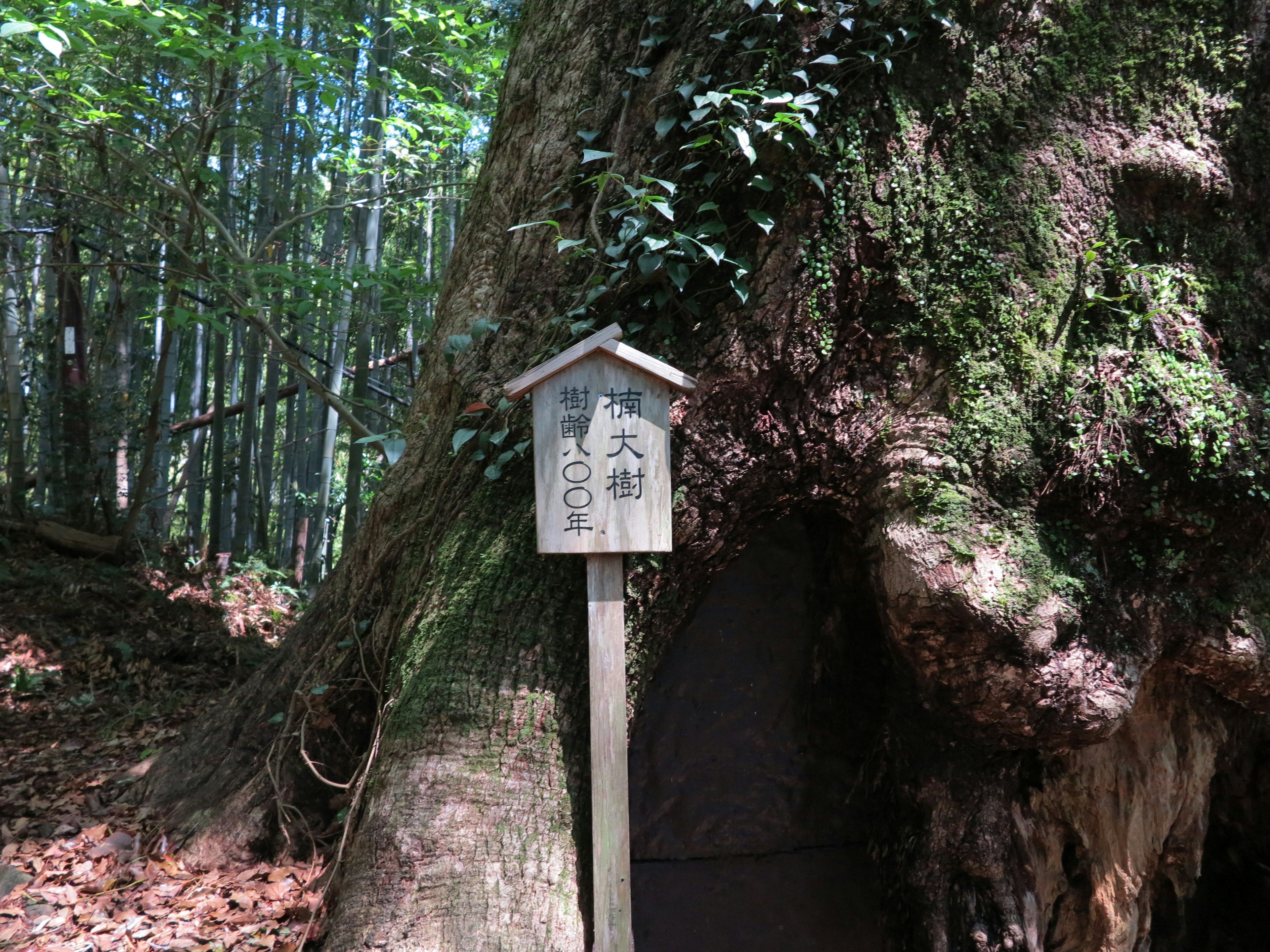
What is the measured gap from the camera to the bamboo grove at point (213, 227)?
496cm

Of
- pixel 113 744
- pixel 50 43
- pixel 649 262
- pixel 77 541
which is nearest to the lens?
pixel 649 262

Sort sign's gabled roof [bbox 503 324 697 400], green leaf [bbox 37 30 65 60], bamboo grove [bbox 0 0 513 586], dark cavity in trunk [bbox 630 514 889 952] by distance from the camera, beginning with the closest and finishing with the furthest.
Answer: sign's gabled roof [bbox 503 324 697 400]
green leaf [bbox 37 30 65 60]
dark cavity in trunk [bbox 630 514 889 952]
bamboo grove [bbox 0 0 513 586]

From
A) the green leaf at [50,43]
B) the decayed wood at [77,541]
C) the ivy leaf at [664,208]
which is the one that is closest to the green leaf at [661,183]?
the ivy leaf at [664,208]

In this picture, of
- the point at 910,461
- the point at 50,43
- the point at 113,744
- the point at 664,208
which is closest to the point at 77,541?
the point at 113,744

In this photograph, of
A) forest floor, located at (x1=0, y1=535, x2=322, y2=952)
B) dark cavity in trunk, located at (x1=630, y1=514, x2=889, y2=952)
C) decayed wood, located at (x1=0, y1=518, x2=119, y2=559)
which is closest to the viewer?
forest floor, located at (x1=0, y1=535, x2=322, y2=952)

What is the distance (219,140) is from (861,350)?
25.0 feet

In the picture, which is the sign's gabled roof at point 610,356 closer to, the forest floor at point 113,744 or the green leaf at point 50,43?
the forest floor at point 113,744

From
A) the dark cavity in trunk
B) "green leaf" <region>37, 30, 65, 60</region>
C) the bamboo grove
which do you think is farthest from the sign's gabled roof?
"green leaf" <region>37, 30, 65, 60</region>

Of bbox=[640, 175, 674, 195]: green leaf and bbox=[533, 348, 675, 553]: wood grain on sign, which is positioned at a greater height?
bbox=[640, 175, 674, 195]: green leaf

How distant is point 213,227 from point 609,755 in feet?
19.2

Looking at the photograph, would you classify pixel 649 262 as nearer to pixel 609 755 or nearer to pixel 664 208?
pixel 664 208

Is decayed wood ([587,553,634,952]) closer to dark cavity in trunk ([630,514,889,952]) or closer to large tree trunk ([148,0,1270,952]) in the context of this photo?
large tree trunk ([148,0,1270,952])

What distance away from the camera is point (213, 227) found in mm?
6363

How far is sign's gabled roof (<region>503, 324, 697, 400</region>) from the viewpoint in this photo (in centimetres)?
221
